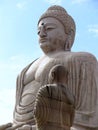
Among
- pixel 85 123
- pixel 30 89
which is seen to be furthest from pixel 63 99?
pixel 30 89

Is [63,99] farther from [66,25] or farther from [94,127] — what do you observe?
[66,25]

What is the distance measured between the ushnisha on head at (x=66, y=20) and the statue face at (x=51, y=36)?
0.10 metres

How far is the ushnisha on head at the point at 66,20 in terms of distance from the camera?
38.6ft

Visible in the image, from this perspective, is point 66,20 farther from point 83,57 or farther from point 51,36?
point 83,57

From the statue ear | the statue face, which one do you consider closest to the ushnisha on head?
the statue ear

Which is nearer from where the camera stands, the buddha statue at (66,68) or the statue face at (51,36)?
the buddha statue at (66,68)

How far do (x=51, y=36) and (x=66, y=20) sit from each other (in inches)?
22.4

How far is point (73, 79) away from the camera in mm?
10867

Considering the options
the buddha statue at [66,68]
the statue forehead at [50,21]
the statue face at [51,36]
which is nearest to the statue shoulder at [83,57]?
the buddha statue at [66,68]

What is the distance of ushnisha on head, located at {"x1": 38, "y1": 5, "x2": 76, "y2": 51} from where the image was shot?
38.6ft

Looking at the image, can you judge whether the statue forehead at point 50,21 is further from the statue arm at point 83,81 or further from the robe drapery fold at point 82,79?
the statue arm at point 83,81

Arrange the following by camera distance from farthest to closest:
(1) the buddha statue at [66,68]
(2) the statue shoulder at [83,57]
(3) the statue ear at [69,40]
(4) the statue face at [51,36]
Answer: (3) the statue ear at [69,40]
(4) the statue face at [51,36]
(2) the statue shoulder at [83,57]
(1) the buddha statue at [66,68]

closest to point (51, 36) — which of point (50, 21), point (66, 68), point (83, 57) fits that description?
point (50, 21)

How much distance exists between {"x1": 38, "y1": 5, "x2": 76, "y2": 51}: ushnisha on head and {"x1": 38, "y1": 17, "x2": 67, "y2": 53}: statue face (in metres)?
0.10
